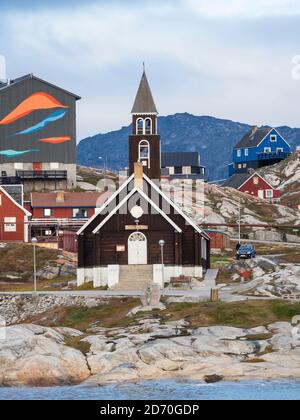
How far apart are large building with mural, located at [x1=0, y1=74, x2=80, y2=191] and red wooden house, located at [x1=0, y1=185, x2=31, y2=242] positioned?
881 inches

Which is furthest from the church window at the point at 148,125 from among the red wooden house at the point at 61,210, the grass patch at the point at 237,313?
the red wooden house at the point at 61,210

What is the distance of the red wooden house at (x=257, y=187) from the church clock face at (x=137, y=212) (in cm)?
8216

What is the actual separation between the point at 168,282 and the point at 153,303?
12283mm

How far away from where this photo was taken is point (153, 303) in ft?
210

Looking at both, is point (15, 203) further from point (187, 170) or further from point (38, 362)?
point (187, 170)

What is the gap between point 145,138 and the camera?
82438 mm

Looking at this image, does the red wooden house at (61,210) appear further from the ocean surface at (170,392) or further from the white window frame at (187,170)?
the white window frame at (187,170)

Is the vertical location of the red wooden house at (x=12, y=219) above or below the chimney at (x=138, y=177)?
below

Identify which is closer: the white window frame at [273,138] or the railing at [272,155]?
the railing at [272,155]

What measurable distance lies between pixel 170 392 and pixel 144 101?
41.1 meters

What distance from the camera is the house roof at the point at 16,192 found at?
11288 cm

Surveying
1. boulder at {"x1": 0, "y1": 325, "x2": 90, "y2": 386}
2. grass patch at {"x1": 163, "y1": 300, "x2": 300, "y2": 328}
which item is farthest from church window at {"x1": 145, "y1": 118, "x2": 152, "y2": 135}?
boulder at {"x1": 0, "y1": 325, "x2": 90, "y2": 386}

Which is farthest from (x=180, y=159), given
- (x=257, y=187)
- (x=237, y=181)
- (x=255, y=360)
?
(x=255, y=360)
